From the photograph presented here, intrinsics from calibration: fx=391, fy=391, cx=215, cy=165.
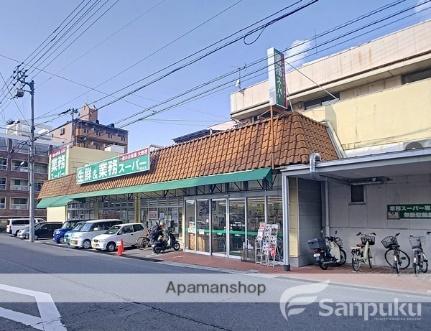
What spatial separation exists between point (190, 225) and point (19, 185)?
47332mm

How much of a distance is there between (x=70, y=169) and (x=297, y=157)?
2857 centimetres

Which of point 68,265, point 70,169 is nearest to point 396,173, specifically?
point 68,265

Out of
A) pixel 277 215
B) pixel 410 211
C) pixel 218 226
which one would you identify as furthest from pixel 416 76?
pixel 218 226

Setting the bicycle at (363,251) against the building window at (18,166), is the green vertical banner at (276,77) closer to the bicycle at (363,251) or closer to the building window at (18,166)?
the bicycle at (363,251)

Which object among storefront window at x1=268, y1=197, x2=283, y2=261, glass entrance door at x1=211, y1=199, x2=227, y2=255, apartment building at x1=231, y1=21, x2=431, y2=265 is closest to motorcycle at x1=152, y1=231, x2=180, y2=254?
glass entrance door at x1=211, y1=199, x2=227, y2=255

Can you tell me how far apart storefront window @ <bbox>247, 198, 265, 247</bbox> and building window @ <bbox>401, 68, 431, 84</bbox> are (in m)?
8.21

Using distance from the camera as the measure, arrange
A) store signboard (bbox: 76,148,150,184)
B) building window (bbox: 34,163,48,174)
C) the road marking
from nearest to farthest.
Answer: the road marking < store signboard (bbox: 76,148,150,184) < building window (bbox: 34,163,48,174)

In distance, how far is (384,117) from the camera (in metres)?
14.9

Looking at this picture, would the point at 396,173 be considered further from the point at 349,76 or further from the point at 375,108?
the point at 349,76

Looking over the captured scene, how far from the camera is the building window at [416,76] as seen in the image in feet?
53.5

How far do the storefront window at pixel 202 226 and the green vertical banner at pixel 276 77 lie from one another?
6.08 meters

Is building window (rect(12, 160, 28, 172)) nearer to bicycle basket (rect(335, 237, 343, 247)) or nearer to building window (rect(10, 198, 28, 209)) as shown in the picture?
building window (rect(10, 198, 28, 209))

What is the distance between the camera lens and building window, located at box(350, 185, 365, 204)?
14.4 m

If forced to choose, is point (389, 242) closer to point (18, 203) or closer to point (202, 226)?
point (202, 226)
